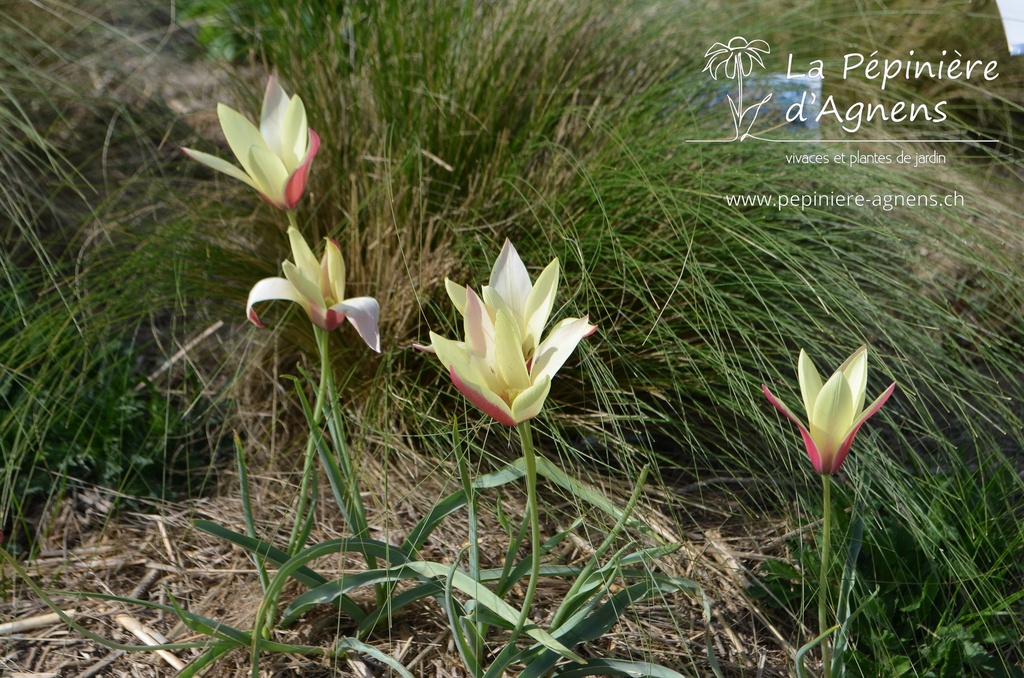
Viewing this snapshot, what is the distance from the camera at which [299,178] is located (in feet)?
3.95

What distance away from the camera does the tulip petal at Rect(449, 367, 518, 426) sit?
36.5 inches

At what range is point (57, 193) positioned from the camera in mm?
2180

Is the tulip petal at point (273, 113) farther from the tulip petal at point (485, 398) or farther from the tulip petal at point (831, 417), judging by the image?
the tulip petal at point (831, 417)

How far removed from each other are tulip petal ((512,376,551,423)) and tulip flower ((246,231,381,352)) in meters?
0.22

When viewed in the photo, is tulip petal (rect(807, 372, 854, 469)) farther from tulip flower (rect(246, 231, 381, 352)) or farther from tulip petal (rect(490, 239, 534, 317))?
tulip flower (rect(246, 231, 381, 352))

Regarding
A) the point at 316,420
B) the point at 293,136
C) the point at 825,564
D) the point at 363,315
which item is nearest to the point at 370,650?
the point at 316,420

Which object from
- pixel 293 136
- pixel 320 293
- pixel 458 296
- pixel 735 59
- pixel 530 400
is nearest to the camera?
pixel 530 400

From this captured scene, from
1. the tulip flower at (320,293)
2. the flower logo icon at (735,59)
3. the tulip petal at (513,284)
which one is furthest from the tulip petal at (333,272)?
the flower logo icon at (735,59)

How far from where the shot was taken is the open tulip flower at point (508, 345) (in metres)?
0.94

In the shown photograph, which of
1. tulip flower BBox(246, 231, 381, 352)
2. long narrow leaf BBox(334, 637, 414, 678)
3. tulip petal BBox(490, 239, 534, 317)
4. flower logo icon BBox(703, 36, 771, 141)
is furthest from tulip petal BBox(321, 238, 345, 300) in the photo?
flower logo icon BBox(703, 36, 771, 141)

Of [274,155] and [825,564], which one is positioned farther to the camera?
[274,155]

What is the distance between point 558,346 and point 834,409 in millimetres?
328

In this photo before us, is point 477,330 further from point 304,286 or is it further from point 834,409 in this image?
point 834,409

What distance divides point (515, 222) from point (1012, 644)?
115 cm
